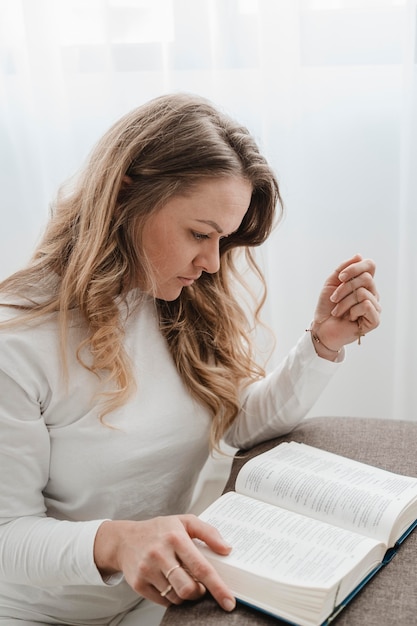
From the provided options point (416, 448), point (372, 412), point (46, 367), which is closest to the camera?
point (46, 367)

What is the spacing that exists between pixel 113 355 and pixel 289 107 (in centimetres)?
73

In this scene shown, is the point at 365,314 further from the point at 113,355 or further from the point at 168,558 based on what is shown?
the point at 168,558

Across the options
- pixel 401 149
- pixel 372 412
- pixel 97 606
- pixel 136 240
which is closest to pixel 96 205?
pixel 136 240

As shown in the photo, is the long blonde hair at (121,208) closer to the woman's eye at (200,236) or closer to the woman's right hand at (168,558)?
the woman's eye at (200,236)

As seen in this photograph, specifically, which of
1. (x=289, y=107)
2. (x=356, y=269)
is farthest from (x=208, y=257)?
(x=289, y=107)

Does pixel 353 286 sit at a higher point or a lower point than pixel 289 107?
lower

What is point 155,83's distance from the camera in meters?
1.51

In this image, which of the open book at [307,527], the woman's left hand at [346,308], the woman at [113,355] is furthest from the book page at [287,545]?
the woman's left hand at [346,308]

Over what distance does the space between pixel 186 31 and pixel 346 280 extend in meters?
0.67

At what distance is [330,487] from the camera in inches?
37.1

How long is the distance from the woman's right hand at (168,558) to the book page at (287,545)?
34mm

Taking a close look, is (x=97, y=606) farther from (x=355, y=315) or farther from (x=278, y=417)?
(x=355, y=315)

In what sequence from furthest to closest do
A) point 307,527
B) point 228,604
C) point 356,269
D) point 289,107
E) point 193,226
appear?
point 289,107 < point 356,269 < point 193,226 < point 307,527 < point 228,604

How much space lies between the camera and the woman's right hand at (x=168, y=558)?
755 mm
